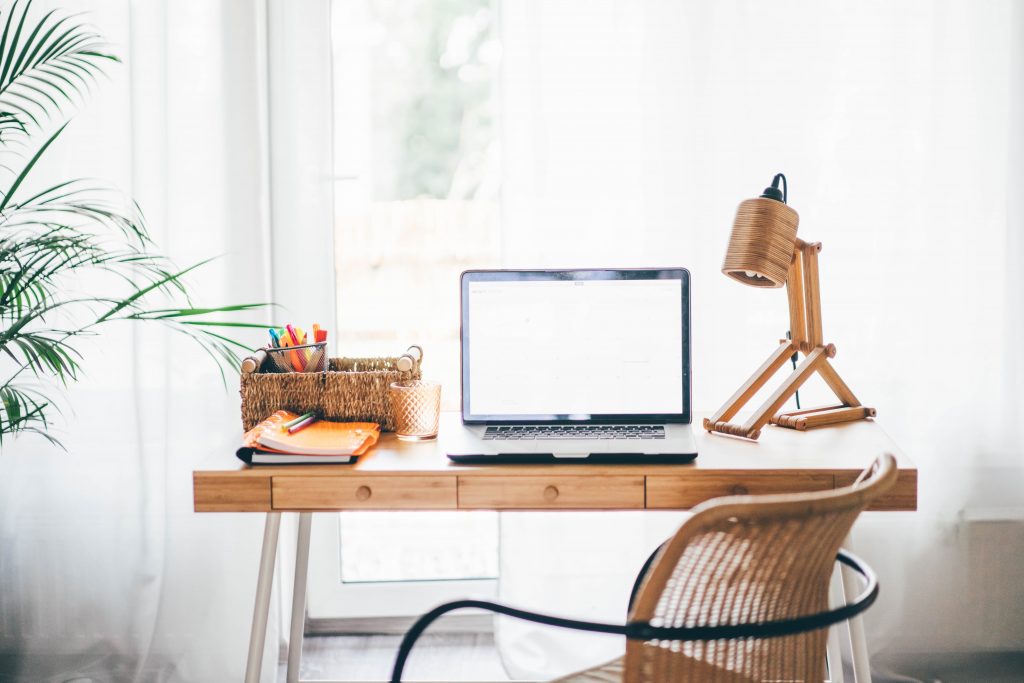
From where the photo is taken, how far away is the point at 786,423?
167cm

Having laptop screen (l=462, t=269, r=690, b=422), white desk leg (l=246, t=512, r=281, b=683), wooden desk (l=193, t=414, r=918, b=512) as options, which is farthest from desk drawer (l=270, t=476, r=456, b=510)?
laptop screen (l=462, t=269, r=690, b=422)

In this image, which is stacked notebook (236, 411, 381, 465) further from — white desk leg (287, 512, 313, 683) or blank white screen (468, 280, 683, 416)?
white desk leg (287, 512, 313, 683)

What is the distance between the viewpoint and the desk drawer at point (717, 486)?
1387mm

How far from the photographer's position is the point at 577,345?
162 centimetres

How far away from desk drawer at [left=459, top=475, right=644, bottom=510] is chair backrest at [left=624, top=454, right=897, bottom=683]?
35 centimetres

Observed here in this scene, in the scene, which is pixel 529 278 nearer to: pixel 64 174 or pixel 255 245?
pixel 255 245

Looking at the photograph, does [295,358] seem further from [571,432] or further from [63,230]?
[63,230]

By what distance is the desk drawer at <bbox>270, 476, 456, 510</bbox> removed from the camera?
4.62ft

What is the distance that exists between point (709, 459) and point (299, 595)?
0.93 m

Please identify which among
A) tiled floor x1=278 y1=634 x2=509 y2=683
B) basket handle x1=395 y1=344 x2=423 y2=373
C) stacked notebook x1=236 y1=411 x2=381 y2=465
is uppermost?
basket handle x1=395 y1=344 x2=423 y2=373

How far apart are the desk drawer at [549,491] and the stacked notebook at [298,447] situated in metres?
0.21

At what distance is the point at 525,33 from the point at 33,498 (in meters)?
1.56

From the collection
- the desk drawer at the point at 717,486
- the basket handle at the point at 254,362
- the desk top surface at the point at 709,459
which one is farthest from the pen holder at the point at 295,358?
the desk drawer at the point at 717,486

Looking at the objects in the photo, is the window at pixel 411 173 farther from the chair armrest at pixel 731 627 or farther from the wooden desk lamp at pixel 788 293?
the chair armrest at pixel 731 627
